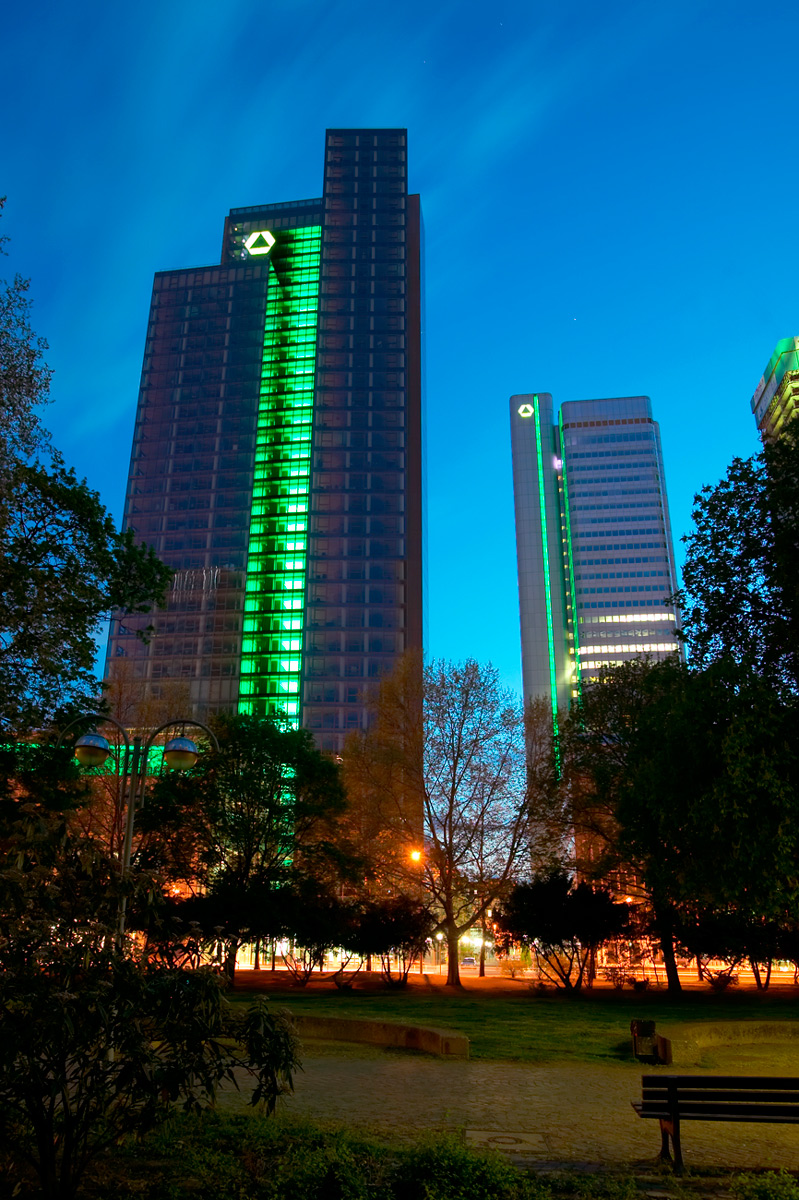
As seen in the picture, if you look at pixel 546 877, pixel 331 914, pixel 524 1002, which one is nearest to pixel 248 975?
pixel 331 914

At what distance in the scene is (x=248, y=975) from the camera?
164 feet

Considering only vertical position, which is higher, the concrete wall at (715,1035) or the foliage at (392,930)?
the foliage at (392,930)

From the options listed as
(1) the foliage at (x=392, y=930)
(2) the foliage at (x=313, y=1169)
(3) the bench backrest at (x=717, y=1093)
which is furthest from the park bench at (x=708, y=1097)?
(1) the foliage at (x=392, y=930)

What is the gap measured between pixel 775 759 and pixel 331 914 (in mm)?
25112

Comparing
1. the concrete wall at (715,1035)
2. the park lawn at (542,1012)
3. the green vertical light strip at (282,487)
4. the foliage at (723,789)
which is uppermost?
the green vertical light strip at (282,487)

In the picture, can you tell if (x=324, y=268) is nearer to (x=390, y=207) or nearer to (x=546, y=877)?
(x=390, y=207)

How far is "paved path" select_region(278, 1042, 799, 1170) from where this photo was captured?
9328 millimetres

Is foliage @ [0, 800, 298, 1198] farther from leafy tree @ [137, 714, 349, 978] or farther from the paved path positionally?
leafy tree @ [137, 714, 349, 978]

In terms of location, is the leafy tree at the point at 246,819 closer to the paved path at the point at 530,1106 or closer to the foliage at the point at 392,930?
the foliage at the point at 392,930

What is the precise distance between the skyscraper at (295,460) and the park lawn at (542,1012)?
206ft

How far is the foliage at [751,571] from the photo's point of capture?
22109 mm

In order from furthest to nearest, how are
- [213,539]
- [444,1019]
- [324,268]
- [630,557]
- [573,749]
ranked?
[630,557]
[324,268]
[213,539]
[573,749]
[444,1019]

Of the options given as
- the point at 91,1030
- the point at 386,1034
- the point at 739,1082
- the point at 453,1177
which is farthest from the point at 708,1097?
the point at 386,1034

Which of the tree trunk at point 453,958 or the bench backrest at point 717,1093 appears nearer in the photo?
the bench backrest at point 717,1093
